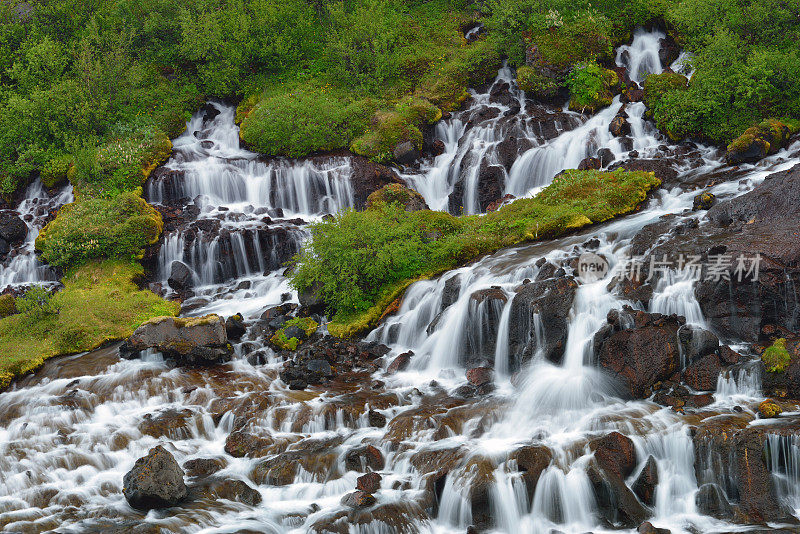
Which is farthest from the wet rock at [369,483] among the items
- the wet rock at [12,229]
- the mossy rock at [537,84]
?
the mossy rock at [537,84]

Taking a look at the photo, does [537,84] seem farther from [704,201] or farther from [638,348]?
[638,348]

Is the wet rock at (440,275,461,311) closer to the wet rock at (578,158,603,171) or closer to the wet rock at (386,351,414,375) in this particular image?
the wet rock at (386,351,414,375)

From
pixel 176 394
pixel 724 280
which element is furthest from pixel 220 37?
pixel 724 280

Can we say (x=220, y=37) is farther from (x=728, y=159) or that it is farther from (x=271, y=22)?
A: (x=728, y=159)

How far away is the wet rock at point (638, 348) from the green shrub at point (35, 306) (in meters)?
14.6

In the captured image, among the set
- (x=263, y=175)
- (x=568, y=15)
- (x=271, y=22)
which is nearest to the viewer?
(x=263, y=175)

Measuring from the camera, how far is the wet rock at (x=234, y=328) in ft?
56.2

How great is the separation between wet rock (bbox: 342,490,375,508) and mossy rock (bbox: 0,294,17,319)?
46.5ft

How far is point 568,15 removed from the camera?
96.5ft

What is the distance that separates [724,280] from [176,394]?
11.6 meters

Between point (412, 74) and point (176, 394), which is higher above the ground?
point (412, 74)

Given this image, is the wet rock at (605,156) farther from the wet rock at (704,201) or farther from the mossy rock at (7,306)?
the mossy rock at (7,306)

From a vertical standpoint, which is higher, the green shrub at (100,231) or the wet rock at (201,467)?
the green shrub at (100,231)

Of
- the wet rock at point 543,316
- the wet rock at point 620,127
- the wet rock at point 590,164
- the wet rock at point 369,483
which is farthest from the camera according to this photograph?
the wet rock at point 620,127
